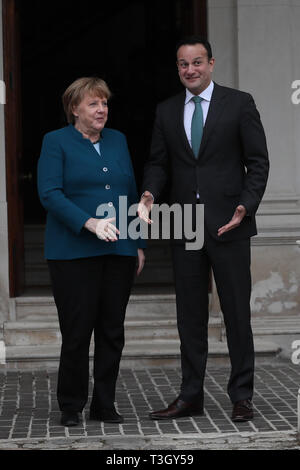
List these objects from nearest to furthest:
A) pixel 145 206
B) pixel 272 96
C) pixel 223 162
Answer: pixel 145 206 < pixel 223 162 < pixel 272 96

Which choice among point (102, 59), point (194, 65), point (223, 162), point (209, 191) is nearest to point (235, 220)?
point (209, 191)

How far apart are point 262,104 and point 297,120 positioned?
1.10 feet

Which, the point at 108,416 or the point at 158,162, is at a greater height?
the point at 158,162

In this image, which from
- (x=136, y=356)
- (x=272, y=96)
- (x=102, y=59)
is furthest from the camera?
(x=102, y=59)

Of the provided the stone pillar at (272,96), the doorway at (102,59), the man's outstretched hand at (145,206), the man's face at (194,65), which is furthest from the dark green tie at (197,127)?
the doorway at (102,59)

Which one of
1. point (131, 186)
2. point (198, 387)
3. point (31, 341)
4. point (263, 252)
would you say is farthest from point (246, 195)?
point (31, 341)

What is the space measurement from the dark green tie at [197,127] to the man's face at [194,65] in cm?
12

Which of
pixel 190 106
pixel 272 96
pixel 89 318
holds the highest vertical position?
pixel 272 96

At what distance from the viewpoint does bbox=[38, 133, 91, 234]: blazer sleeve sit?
5621 millimetres

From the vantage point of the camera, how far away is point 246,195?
5.81 metres

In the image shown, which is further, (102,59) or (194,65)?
(102,59)

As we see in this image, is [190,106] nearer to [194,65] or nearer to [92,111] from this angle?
[194,65]

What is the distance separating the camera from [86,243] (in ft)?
18.9

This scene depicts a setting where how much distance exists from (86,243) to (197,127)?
950 millimetres
